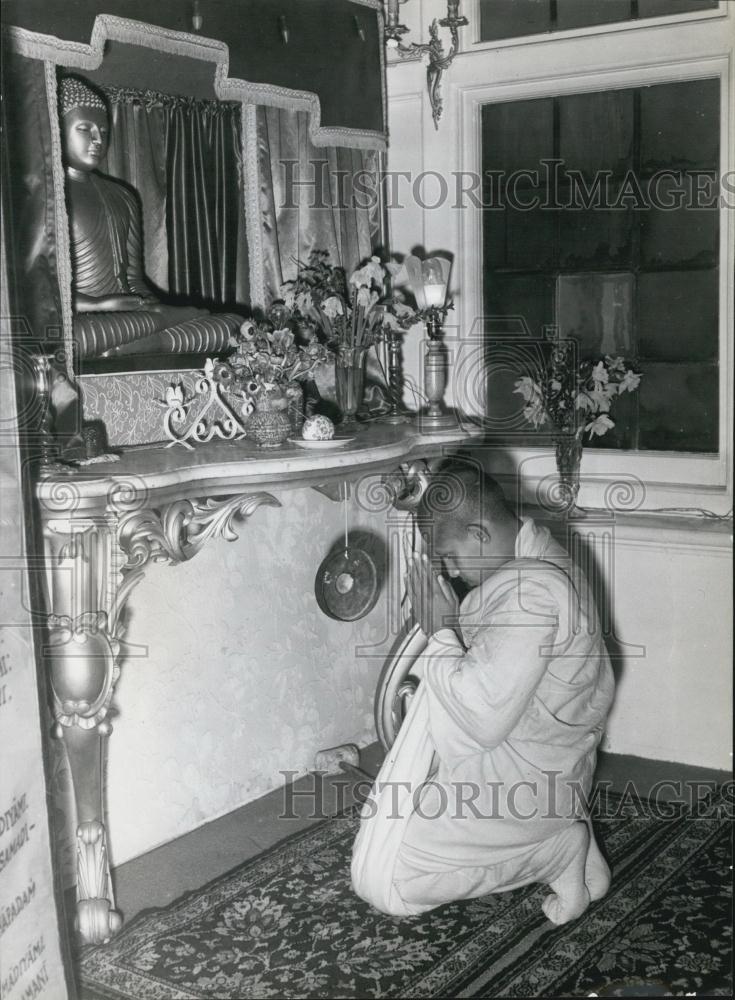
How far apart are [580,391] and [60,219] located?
211 centimetres

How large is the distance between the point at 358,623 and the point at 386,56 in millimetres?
2292

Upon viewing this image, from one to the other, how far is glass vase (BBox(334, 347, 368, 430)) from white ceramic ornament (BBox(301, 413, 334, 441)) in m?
0.42

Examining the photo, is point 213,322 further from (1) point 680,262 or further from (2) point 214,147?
(1) point 680,262

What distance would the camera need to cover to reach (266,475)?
3184mm

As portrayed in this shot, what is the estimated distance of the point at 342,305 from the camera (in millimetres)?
3834

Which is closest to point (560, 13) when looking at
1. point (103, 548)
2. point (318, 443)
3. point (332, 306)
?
point (332, 306)

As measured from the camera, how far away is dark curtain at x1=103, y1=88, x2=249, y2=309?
11.7 ft

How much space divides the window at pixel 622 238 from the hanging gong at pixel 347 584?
0.85m

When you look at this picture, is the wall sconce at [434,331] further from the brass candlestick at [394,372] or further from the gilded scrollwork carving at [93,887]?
the gilded scrollwork carving at [93,887]

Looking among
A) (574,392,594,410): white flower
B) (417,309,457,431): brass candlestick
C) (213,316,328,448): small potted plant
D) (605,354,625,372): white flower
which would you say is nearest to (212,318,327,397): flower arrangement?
(213,316,328,448): small potted plant

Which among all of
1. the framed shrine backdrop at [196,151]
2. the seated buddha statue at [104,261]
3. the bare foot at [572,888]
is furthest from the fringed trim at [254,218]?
the bare foot at [572,888]

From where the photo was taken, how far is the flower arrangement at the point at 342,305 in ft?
12.5

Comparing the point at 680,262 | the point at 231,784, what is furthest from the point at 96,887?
the point at 680,262

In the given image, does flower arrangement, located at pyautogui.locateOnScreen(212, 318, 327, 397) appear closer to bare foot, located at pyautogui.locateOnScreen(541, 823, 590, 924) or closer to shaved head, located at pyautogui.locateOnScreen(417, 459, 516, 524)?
shaved head, located at pyautogui.locateOnScreen(417, 459, 516, 524)
